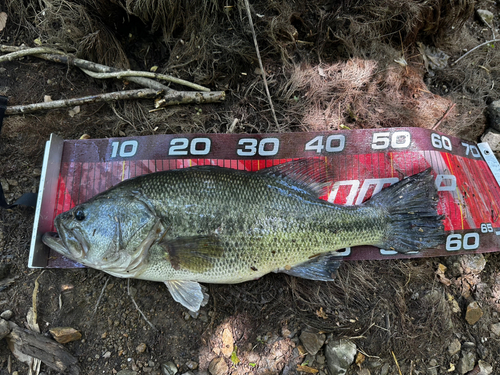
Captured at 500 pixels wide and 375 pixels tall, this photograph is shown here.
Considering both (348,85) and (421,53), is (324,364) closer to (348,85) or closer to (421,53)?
(348,85)

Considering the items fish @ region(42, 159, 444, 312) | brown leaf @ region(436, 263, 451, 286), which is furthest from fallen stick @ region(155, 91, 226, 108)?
brown leaf @ region(436, 263, 451, 286)

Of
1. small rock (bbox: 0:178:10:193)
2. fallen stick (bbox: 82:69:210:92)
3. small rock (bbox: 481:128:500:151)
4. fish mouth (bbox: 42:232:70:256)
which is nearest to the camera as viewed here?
fish mouth (bbox: 42:232:70:256)

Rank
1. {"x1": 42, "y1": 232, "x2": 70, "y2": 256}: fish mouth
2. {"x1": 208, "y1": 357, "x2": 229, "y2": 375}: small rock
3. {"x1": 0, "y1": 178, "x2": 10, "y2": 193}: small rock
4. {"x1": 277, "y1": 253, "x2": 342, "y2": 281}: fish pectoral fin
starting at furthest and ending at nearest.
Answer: {"x1": 0, "y1": 178, "x2": 10, "y2": 193}: small rock, {"x1": 277, "y1": 253, "x2": 342, "y2": 281}: fish pectoral fin, {"x1": 208, "y1": 357, "x2": 229, "y2": 375}: small rock, {"x1": 42, "y1": 232, "x2": 70, "y2": 256}: fish mouth

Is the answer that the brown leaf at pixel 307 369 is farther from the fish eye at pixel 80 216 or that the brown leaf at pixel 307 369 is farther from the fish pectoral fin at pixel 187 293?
the fish eye at pixel 80 216

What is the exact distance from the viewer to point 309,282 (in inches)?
106

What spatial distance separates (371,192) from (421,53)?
1.88 m

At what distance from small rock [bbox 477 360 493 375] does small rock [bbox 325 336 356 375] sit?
1.22 metres

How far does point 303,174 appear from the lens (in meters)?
2.61

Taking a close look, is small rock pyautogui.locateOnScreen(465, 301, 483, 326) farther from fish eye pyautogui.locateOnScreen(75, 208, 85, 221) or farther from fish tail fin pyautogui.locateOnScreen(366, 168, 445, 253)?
fish eye pyautogui.locateOnScreen(75, 208, 85, 221)

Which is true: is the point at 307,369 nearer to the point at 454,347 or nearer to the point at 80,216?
the point at 454,347

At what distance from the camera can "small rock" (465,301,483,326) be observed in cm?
269

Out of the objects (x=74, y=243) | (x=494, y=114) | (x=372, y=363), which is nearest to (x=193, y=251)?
(x=74, y=243)

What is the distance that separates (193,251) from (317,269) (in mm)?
1121

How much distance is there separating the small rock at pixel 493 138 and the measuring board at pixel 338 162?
61cm
